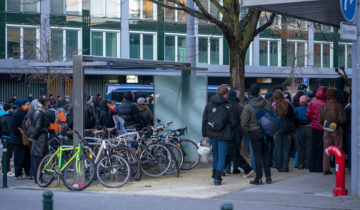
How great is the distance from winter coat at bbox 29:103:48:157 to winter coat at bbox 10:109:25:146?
0.93m

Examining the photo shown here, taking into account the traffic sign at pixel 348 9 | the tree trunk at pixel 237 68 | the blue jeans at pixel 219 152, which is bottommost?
the blue jeans at pixel 219 152

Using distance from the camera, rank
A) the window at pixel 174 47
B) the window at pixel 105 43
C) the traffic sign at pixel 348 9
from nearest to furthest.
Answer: the traffic sign at pixel 348 9 < the window at pixel 105 43 < the window at pixel 174 47

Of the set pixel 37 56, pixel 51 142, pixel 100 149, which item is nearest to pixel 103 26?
pixel 37 56

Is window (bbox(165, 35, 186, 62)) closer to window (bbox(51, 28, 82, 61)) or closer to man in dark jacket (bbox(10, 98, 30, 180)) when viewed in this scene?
window (bbox(51, 28, 82, 61))

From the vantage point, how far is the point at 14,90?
136 ft

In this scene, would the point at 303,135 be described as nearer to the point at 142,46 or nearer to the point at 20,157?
the point at 20,157

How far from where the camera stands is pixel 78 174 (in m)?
Result: 11.8

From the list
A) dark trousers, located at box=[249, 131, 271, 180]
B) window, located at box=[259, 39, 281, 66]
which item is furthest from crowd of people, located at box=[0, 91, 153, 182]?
window, located at box=[259, 39, 281, 66]

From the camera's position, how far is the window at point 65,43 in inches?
1515

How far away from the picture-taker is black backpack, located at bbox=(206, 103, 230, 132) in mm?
11422

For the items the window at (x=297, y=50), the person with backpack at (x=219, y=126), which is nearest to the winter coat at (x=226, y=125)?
the person with backpack at (x=219, y=126)

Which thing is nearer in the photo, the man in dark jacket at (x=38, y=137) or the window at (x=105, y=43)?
the man in dark jacket at (x=38, y=137)

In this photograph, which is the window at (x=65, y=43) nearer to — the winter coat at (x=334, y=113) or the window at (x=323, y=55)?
the window at (x=323, y=55)

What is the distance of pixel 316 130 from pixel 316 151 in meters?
0.45
